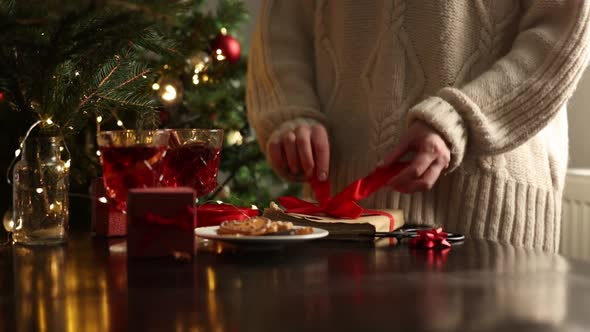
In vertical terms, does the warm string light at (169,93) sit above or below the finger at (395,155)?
above

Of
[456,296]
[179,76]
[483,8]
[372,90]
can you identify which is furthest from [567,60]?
[179,76]

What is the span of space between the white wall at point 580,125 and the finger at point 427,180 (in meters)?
1.52

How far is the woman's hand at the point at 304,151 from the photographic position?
130 centimetres

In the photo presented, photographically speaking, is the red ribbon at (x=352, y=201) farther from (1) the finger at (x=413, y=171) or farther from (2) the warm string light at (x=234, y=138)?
(2) the warm string light at (x=234, y=138)

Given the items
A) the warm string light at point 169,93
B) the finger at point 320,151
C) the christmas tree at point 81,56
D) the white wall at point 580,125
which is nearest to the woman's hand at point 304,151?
the finger at point 320,151

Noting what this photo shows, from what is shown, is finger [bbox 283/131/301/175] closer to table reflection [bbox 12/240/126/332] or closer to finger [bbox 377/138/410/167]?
finger [bbox 377/138/410/167]

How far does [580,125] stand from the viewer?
262 centimetres

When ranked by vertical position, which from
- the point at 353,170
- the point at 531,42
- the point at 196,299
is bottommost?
the point at 196,299

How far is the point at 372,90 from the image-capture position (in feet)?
4.77

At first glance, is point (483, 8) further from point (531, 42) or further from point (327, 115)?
point (327, 115)

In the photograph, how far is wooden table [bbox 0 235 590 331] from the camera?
0.55 metres

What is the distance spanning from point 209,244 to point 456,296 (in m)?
0.43

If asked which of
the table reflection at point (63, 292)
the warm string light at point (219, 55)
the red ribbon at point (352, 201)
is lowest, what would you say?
the table reflection at point (63, 292)

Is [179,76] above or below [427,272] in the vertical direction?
above
